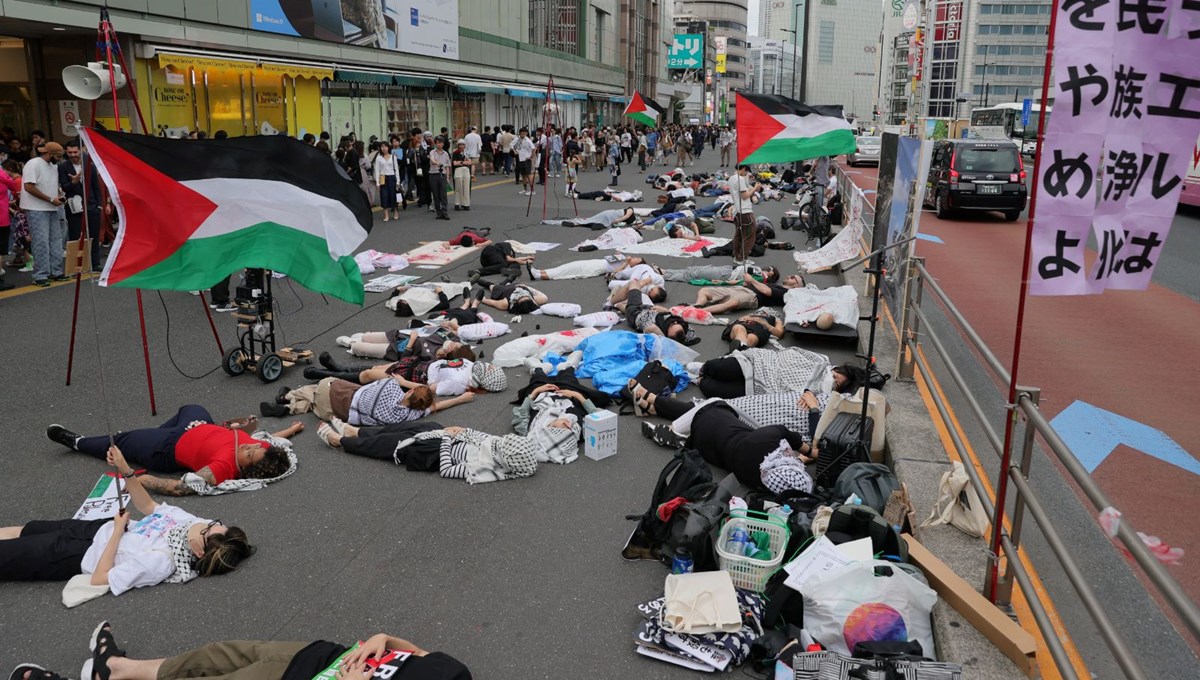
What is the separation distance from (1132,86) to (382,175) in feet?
62.3

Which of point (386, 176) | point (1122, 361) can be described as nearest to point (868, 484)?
point (1122, 361)

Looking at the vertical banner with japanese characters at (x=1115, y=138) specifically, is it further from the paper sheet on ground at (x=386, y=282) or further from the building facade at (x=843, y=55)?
the building facade at (x=843, y=55)

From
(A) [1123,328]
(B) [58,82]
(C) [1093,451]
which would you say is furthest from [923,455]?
(B) [58,82]

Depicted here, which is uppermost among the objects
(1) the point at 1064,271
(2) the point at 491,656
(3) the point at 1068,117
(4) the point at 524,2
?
(4) the point at 524,2

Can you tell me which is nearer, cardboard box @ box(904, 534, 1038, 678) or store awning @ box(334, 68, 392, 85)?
cardboard box @ box(904, 534, 1038, 678)

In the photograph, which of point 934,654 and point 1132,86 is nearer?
point 1132,86

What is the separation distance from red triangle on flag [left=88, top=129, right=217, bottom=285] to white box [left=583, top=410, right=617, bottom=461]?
4030mm

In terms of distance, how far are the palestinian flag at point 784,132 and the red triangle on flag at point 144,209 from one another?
8.57 metres

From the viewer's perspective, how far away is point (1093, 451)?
6965 mm

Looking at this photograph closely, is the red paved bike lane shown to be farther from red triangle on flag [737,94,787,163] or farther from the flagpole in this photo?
red triangle on flag [737,94,787,163]

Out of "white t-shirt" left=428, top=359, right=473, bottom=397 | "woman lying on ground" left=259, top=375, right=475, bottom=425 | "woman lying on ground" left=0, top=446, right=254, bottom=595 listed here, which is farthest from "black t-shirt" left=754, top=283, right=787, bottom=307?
"woman lying on ground" left=0, top=446, right=254, bottom=595

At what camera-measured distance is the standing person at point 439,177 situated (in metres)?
21.5

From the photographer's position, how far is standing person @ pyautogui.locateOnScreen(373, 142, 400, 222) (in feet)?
67.9

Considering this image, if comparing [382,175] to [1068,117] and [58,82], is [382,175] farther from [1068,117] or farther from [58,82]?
[1068,117]
